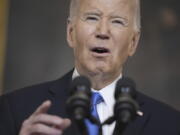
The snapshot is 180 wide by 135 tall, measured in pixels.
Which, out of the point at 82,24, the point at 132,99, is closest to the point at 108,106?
the point at 82,24

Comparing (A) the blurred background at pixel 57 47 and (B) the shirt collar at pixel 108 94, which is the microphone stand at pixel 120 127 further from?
(A) the blurred background at pixel 57 47

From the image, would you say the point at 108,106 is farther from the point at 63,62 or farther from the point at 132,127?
the point at 63,62

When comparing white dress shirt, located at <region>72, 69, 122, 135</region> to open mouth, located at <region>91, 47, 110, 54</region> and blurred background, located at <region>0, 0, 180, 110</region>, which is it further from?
blurred background, located at <region>0, 0, 180, 110</region>

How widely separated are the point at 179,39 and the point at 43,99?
183 centimetres

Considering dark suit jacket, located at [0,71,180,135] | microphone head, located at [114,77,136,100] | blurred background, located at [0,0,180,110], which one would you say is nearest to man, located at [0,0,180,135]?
dark suit jacket, located at [0,71,180,135]

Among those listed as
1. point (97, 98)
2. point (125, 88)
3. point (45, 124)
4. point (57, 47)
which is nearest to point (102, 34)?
point (97, 98)

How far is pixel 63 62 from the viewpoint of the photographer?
13.9 ft

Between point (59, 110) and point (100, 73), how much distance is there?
0.76 ft

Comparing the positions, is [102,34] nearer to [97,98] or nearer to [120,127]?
[97,98]

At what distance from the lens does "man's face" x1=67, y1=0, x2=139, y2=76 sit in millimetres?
2607

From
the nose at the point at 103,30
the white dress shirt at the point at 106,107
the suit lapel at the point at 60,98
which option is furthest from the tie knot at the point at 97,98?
the nose at the point at 103,30

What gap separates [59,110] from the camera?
2.55 metres

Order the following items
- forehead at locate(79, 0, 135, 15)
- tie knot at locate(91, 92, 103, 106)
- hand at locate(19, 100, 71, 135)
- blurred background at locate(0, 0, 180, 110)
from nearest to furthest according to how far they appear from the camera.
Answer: hand at locate(19, 100, 71, 135) < tie knot at locate(91, 92, 103, 106) < forehead at locate(79, 0, 135, 15) < blurred background at locate(0, 0, 180, 110)

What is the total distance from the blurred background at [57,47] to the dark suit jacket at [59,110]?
1410mm
